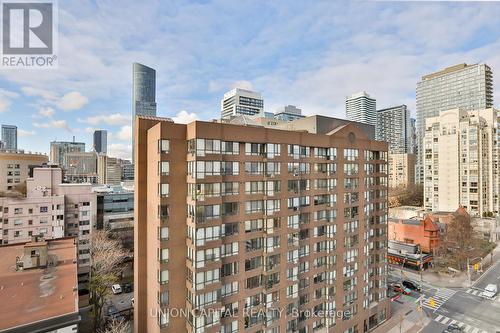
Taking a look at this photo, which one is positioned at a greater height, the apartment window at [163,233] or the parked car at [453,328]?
the apartment window at [163,233]

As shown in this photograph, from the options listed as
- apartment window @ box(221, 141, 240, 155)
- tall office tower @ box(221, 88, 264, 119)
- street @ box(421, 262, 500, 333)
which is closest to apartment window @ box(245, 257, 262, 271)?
apartment window @ box(221, 141, 240, 155)

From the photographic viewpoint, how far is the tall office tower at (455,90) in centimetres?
15050

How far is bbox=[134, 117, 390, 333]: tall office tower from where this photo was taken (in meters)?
26.5

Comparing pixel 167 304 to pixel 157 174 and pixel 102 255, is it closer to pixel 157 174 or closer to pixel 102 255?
pixel 157 174

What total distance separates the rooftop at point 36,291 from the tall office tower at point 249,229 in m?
7.65

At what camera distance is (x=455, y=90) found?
170 metres

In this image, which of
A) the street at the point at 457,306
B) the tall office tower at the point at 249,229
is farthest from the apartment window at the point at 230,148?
the street at the point at 457,306

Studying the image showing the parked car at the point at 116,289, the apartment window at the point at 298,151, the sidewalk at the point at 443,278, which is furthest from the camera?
the sidewalk at the point at 443,278

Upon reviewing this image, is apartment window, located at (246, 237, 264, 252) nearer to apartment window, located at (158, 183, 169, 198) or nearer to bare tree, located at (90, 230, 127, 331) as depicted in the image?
apartment window, located at (158, 183, 169, 198)

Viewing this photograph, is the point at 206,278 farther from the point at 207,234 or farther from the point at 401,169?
the point at 401,169

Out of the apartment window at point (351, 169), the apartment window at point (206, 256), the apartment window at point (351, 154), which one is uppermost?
the apartment window at point (351, 154)

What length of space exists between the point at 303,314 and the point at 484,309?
38.9 meters

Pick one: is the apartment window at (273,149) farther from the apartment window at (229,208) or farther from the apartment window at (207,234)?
the apartment window at (207,234)

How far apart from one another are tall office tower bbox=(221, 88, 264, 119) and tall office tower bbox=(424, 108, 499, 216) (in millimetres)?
81755
